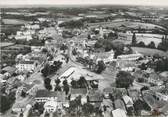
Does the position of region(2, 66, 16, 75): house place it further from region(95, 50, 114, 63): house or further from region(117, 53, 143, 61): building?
region(117, 53, 143, 61): building

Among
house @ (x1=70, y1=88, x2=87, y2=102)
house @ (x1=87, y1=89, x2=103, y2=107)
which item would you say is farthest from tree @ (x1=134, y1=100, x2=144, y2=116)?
house @ (x1=70, y1=88, x2=87, y2=102)

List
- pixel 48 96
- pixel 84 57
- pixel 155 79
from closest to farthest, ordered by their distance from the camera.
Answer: pixel 48 96, pixel 155 79, pixel 84 57

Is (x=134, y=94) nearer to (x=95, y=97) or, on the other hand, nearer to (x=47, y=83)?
(x=95, y=97)

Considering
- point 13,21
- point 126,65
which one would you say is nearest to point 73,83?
point 126,65

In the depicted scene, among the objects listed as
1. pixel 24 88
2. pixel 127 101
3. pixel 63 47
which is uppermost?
pixel 63 47

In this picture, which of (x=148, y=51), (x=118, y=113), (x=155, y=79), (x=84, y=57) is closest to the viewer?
(x=118, y=113)

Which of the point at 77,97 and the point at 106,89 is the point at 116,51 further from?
the point at 77,97

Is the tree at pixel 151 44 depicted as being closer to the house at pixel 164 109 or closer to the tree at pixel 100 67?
the tree at pixel 100 67
